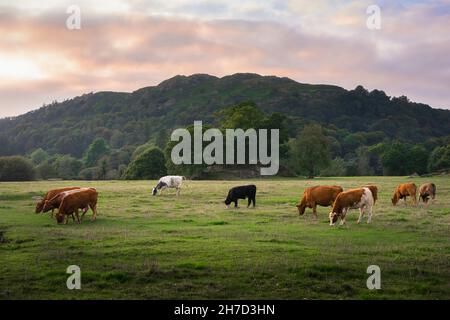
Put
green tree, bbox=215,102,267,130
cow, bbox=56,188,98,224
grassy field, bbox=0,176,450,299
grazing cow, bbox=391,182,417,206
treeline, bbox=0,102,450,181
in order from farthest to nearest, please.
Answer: green tree, bbox=215,102,267,130, treeline, bbox=0,102,450,181, grazing cow, bbox=391,182,417,206, cow, bbox=56,188,98,224, grassy field, bbox=0,176,450,299

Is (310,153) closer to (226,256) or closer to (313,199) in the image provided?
(313,199)

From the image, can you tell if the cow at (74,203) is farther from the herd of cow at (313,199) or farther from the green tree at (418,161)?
the green tree at (418,161)

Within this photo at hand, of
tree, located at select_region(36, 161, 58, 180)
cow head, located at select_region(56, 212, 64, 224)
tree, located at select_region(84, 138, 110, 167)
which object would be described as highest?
tree, located at select_region(84, 138, 110, 167)

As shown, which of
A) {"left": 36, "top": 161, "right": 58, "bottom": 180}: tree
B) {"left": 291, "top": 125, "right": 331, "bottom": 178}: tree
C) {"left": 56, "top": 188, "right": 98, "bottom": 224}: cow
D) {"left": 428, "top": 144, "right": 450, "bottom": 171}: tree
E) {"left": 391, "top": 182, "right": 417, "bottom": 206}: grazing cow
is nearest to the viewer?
{"left": 56, "top": 188, "right": 98, "bottom": 224}: cow

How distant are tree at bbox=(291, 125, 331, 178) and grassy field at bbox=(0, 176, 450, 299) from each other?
Answer: 56.8 meters

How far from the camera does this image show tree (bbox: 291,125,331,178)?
8262 cm

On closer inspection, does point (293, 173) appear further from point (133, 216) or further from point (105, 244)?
point (105, 244)

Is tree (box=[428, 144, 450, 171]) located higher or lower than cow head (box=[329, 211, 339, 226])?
higher

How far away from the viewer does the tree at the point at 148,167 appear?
3425 inches

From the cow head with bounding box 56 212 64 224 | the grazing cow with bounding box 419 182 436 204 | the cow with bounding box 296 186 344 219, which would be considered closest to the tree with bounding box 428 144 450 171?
the grazing cow with bounding box 419 182 436 204

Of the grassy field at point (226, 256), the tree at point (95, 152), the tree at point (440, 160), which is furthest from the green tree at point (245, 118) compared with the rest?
the tree at point (95, 152)

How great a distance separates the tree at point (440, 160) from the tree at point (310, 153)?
84.5 feet

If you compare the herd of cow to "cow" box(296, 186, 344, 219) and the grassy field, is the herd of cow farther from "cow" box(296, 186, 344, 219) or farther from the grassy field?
the grassy field
